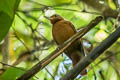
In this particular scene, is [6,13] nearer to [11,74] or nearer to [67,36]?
[11,74]

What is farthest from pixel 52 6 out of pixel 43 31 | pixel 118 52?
pixel 118 52

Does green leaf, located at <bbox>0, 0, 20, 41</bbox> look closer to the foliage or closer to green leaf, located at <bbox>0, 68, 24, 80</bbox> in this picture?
green leaf, located at <bbox>0, 68, 24, 80</bbox>

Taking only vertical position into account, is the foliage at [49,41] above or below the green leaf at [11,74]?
below

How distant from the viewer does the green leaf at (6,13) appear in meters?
1.15

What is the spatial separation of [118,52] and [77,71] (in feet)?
6.59

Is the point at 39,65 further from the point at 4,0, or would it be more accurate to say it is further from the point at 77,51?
the point at 77,51

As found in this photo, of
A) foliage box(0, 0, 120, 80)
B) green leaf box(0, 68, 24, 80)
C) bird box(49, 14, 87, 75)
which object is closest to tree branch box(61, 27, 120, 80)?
green leaf box(0, 68, 24, 80)

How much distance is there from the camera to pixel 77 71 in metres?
1.13

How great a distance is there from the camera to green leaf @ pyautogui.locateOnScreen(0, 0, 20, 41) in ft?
3.77

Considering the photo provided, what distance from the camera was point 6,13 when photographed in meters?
1.18

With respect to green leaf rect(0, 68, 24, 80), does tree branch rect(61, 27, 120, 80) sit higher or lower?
higher

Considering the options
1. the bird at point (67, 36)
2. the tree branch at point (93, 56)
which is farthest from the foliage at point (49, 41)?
the tree branch at point (93, 56)

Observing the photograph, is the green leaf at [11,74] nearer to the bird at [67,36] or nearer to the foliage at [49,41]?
the foliage at [49,41]

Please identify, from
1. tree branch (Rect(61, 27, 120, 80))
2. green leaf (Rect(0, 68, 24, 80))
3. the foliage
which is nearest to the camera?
tree branch (Rect(61, 27, 120, 80))
